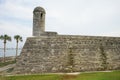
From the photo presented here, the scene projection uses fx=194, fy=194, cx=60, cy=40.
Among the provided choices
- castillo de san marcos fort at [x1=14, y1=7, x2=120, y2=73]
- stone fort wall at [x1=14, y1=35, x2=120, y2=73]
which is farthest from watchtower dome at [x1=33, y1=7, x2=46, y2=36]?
stone fort wall at [x1=14, y1=35, x2=120, y2=73]

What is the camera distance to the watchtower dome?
22.0 metres

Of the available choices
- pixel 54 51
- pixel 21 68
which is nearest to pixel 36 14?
pixel 54 51

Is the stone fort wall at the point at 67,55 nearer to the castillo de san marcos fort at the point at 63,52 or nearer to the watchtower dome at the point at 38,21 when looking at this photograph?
the castillo de san marcos fort at the point at 63,52

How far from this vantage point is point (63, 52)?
20.3m

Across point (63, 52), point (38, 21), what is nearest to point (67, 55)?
point (63, 52)

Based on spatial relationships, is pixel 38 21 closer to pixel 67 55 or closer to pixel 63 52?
pixel 63 52

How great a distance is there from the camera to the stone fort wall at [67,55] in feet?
63.6

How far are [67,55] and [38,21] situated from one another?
528 centimetres

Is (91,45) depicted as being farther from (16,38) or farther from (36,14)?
(16,38)

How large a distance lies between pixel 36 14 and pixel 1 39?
18.2 m

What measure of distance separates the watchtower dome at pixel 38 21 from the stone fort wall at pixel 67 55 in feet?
5.54

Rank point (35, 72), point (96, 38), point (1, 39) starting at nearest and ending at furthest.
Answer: point (35, 72) < point (96, 38) < point (1, 39)

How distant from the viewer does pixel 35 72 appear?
62.6 feet

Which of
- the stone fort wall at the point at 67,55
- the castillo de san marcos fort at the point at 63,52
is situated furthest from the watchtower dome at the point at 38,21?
the stone fort wall at the point at 67,55
